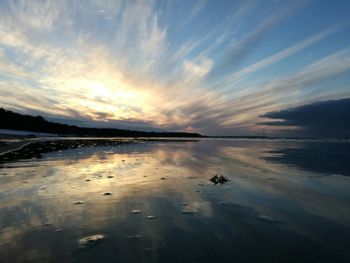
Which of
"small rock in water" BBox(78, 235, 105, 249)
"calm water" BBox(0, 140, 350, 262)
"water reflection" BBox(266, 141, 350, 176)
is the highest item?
"water reflection" BBox(266, 141, 350, 176)

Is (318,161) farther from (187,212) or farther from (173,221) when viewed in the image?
(173,221)

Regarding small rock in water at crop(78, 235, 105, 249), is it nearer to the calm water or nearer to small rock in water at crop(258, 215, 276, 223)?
the calm water

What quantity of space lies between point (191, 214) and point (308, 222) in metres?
2.98

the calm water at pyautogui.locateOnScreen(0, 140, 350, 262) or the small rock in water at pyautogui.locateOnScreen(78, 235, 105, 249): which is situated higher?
the calm water at pyautogui.locateOnScreen(0, 140, 350, 262)

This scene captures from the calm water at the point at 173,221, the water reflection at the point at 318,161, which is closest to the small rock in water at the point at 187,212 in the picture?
the calm water at the point at 173,221

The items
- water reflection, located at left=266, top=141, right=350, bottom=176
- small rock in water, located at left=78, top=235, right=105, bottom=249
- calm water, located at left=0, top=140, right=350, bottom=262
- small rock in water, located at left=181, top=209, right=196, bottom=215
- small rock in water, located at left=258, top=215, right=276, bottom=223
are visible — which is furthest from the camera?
water reflection, located at left=266, top=141, right=350, bottom=176

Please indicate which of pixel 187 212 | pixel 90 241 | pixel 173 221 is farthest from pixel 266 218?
pixel 90 241

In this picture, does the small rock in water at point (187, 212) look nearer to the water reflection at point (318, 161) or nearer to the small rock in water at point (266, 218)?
the small rock in water at point (266, 218)

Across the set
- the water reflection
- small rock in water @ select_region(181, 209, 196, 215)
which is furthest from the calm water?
the water reflection

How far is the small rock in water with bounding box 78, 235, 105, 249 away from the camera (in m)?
5.16

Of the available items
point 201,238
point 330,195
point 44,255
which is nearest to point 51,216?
point 44,255

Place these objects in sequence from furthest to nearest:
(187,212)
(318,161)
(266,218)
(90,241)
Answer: (318,161) < (187,212) < (266,218) < (90,241)

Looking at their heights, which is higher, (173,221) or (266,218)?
(266,218)

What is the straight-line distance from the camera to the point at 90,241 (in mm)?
5359
